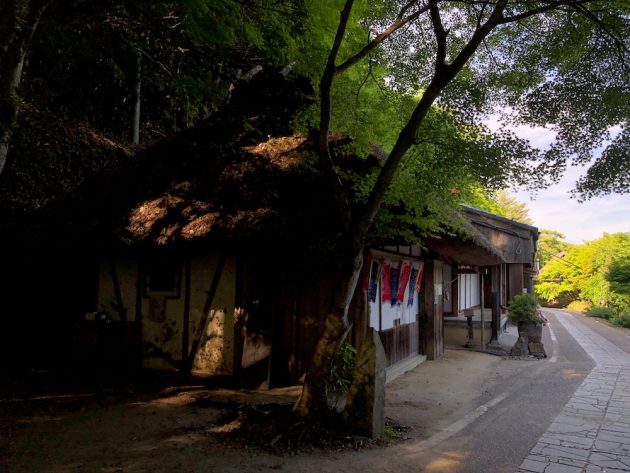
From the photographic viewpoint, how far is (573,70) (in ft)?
20.1

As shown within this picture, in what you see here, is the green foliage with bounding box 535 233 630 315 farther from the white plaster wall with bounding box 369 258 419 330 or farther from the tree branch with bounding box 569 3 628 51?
the tree branch with bounding box 569 3 628 51

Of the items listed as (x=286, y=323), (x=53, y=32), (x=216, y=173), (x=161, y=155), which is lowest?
(x=286, y=323)

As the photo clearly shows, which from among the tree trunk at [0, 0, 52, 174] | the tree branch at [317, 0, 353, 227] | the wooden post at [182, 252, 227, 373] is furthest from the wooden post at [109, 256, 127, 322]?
the tree branch at [317, 0, 353, 227]

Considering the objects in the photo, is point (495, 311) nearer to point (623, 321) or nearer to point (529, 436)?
point (529, 436)

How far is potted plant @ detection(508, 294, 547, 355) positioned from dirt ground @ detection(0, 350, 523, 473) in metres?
3.81

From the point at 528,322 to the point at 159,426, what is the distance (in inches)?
382

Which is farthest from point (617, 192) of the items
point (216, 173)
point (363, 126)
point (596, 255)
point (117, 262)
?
point (596, 255)

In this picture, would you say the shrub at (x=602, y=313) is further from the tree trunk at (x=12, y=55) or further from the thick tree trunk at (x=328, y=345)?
the tree trunk at (x=12, y=55)

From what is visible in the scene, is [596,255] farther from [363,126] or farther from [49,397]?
[49,397]

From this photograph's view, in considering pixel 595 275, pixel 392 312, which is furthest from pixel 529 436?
pixel 595 275

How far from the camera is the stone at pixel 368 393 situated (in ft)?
16.8

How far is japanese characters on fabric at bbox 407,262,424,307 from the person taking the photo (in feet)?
34.3

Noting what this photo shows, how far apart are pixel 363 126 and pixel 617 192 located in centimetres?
323

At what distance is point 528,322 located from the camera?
1188 centimetres
